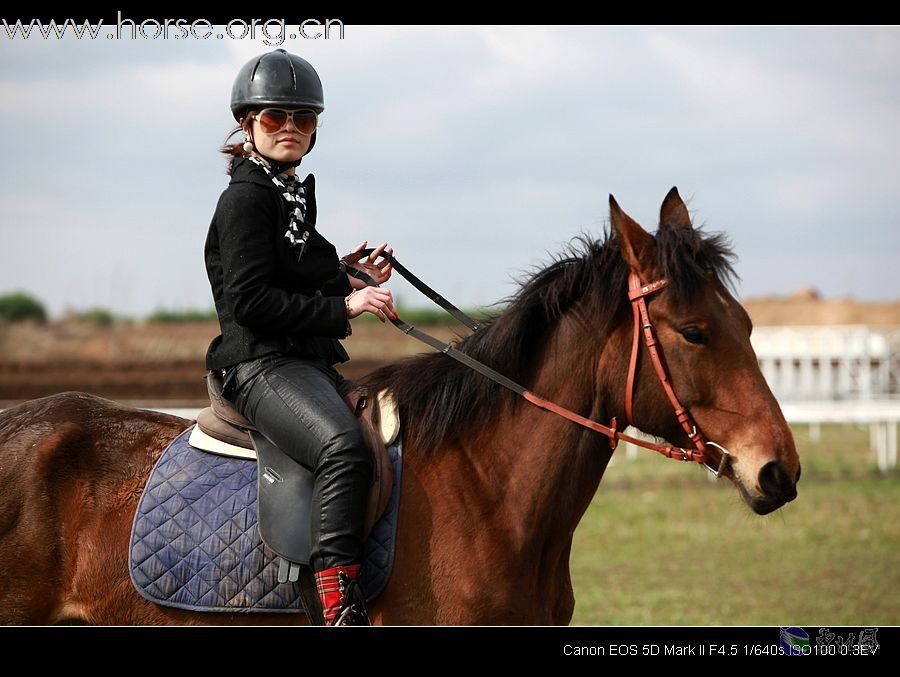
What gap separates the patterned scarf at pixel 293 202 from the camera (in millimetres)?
3924

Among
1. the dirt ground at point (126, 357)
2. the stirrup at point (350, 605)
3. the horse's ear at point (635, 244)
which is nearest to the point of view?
the stirrup at point (350, 605)

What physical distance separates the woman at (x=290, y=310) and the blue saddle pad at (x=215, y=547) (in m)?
0.16

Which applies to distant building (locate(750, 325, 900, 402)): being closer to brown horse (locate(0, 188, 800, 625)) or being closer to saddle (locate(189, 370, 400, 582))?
brown horse (locate(0, 188, 800, 625))

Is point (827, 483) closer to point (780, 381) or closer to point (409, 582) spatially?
point (780, 381)

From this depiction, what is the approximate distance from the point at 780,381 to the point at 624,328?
21165mm

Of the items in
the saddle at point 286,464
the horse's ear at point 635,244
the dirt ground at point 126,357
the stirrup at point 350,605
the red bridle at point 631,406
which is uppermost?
the horse's ear at point 635,244

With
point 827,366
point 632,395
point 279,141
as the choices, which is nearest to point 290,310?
point 279,141

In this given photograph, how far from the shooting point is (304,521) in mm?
3738

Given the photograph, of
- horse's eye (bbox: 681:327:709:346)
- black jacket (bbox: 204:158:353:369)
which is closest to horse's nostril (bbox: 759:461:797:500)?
horse's eye (bbox: 681:327:709:346)

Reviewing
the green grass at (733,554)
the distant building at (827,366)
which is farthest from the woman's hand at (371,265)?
the distant building at (827,366)

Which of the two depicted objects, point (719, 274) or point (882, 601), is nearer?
point (719, 274)

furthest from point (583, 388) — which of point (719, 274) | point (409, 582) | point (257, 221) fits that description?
point (257, 221)

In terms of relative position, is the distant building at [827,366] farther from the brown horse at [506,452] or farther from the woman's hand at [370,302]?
the woman's hand at [370,302]

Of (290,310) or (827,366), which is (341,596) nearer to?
(290,310)
